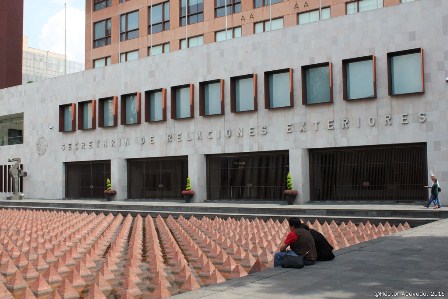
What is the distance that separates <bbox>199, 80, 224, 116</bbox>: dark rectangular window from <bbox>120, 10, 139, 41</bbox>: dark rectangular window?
59.1 ft

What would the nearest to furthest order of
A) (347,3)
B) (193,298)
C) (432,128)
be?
(193,298) → (432,128) → (347,3)

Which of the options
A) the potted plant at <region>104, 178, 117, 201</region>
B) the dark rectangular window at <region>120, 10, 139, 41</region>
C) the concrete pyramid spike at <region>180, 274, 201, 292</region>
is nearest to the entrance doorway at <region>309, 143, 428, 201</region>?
the potted plant at <region>104, 178, 117, 201</region>

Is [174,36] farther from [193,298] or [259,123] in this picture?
[193,298]

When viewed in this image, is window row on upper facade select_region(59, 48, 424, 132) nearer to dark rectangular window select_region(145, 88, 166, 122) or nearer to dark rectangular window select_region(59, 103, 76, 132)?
dark rectangular window select_region(145, 88, 166, 122)

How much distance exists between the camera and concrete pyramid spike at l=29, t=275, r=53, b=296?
28.5 feet

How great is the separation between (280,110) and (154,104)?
10915 mm

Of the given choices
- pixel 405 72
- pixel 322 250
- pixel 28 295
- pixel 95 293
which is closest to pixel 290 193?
pixel 405 72

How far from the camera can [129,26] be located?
48.3 m

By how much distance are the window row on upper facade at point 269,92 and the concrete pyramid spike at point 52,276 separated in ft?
67.1

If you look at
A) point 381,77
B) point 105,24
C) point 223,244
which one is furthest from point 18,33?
point 223,244

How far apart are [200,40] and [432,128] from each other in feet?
80.0

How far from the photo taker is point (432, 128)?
2423 cm

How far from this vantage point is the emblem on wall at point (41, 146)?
42.8m

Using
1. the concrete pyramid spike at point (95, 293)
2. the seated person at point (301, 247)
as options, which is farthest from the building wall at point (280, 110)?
the concrete pyramid spike at point (95, 293)
